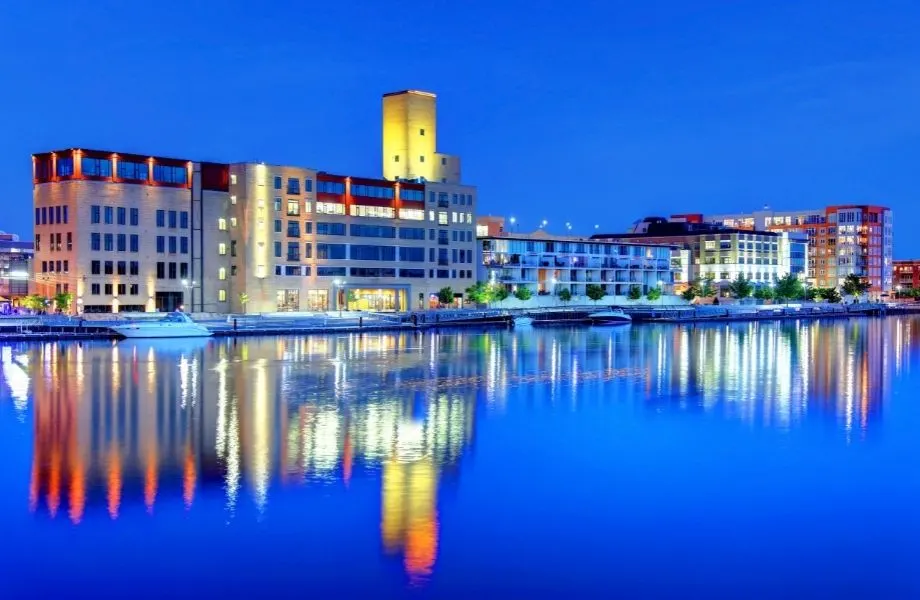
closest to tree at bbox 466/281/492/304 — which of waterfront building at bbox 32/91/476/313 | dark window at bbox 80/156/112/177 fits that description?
waterfront building at bbox 32/91/476/313

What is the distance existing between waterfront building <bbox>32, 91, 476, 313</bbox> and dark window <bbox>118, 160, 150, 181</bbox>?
8 centimetres

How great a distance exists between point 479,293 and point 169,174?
33877 mm

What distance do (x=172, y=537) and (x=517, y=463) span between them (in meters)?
9.80

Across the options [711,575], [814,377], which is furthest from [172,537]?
[814,377]

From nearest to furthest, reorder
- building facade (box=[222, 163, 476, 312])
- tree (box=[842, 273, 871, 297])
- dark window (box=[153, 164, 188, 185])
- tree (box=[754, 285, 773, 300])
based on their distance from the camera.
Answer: dark window (box=[153, 164, 188, 185])
building facade (box=[222, 163, 476, 312])
tree (box=[754, 285, 773, 300])
tree (box=[842, 273, 871, 297])

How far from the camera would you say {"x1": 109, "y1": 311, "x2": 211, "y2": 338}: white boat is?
63281 mm

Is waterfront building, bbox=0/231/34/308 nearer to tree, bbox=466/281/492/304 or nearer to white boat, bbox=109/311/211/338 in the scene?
white boat, bbox=109/311/211/338

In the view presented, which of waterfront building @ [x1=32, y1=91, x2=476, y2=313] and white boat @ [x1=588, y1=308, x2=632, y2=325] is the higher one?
waterfront building @ [x1=32, y1=91, x2=476, y2=313]

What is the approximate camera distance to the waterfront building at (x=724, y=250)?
14438 centimetres

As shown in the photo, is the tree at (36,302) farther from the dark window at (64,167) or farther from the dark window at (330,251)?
the dark window at (330,251)

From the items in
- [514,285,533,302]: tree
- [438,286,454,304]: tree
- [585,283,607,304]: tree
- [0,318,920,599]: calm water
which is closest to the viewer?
[0,318,920,599]: calm water

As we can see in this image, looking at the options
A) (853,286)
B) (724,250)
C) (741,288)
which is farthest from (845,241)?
(741,288)

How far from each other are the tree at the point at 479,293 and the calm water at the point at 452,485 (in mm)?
53331

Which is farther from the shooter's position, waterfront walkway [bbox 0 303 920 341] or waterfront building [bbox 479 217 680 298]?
waterfront building [bbox 479 217 680 298]
